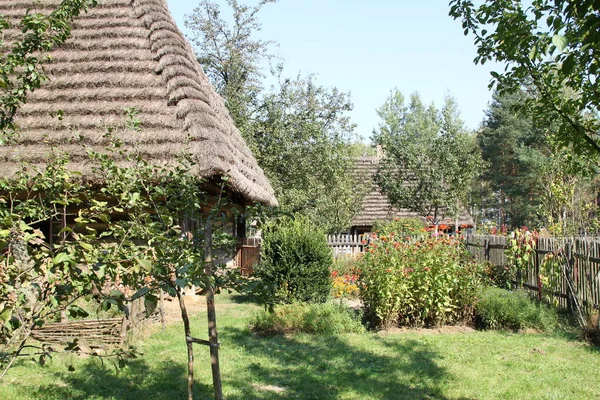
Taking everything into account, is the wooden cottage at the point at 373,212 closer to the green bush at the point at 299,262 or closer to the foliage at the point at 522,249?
the green bush at the point at 299,262

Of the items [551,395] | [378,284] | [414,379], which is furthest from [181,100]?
[551,395]

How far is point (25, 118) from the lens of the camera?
959cm

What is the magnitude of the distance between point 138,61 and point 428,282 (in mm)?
6667

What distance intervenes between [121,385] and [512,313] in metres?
5.71

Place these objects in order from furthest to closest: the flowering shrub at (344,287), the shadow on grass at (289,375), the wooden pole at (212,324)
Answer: the flowering shrub at (344,287) → the shadow on grass at (289,375) → the wooden pole at (212,324)

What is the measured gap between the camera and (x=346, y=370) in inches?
244

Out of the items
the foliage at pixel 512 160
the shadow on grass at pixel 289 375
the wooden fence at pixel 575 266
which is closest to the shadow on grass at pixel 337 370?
the shadow on grass at pixel 289 375

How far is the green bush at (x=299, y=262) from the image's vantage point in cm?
1048

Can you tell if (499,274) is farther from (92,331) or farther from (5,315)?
(5,315)

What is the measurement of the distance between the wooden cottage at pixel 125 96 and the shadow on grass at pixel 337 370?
3.01m

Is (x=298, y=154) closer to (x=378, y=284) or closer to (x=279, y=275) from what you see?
(x=279, y=275)

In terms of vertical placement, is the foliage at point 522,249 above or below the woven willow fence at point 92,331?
above

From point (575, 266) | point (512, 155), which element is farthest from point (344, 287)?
point (512, 155)

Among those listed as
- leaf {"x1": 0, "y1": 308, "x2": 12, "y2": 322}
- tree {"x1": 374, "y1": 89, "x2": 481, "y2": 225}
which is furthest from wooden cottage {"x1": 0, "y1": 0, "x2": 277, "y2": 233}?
tree {"x1": 374, "y1": 89, "x2": 481, "y2": 225}
